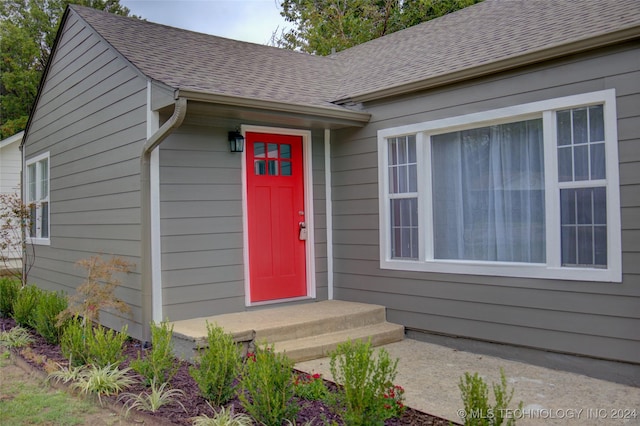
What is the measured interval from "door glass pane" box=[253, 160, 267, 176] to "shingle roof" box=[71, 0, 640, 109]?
0.79 meters

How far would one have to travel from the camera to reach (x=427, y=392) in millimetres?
3869

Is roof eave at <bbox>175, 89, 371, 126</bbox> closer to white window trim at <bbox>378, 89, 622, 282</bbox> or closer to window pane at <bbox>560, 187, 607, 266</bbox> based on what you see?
white window trim at <bbox>378, 89, 622, 282</bbox>

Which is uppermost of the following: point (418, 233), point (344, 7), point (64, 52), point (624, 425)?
point (344, 7)


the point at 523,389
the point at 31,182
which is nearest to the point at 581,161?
the point at 523,389

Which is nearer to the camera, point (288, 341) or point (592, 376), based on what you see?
point (592, 376)

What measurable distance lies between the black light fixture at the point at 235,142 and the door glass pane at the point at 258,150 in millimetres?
298

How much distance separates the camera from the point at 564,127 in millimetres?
4379

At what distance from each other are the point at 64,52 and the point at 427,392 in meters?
6.80

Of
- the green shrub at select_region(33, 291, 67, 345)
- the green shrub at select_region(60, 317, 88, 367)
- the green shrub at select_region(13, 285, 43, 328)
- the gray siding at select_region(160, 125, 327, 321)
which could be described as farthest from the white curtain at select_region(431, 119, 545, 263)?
the green shrub at select_region(13, 285, 43, 328)

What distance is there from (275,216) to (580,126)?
3.23m

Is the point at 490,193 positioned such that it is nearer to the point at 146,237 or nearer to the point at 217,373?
the point at 217,373

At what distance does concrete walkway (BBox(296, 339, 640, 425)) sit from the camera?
3402 mm

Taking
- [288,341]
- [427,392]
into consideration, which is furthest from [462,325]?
[288,341]

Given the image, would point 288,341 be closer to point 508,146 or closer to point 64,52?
point 508,146
